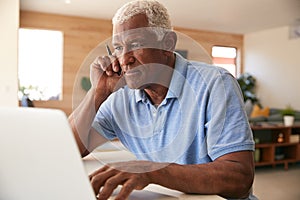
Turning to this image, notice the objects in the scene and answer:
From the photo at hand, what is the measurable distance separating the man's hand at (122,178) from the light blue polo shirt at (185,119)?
0.62 ft

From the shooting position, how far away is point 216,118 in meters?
0.69

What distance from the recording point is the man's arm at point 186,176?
1.69 feet

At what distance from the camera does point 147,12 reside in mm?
720

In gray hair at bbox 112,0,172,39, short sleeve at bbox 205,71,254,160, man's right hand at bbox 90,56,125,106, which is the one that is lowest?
short sleeve at bbox 205,71,254,160

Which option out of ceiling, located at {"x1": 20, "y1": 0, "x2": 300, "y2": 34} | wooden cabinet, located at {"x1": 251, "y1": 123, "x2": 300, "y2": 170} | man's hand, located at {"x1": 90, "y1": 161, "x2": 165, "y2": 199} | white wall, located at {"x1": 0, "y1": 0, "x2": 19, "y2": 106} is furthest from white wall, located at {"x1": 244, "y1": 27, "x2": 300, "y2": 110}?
man's hand, located at {"x1": 90, "y1": 161, "x2": 165, "y2": 199}

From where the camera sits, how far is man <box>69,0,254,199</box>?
0.57 metres

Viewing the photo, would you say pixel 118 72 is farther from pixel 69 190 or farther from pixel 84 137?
pixel 69 190

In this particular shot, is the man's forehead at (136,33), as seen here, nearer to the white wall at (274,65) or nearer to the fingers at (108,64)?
the fingers at (108,64)

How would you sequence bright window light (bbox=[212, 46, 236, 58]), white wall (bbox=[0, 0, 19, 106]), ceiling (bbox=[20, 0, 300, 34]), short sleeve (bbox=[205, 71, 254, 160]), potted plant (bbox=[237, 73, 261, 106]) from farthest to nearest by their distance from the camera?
potted plant (bbox=[237, 73, 261, 106]) → ceiling (bbox=[20, 0, 300, 34]) → white wall (bbox=[0, 0, 19, 106]) → bright window light (bbox=[212, 46, 236, 58]) → short sleeve (bbox=[205, 71, 254, 160])

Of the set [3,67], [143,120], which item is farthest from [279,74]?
[143,120]

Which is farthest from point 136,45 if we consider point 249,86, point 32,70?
point 249,86

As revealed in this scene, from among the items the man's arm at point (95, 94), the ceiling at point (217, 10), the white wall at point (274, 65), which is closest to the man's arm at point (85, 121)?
the man's arm at point (95, 94)

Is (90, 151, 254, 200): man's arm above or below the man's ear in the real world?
below

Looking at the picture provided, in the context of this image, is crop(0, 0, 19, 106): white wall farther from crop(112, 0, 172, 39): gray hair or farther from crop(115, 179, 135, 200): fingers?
crop(115, 179, 135, 200): fingers
